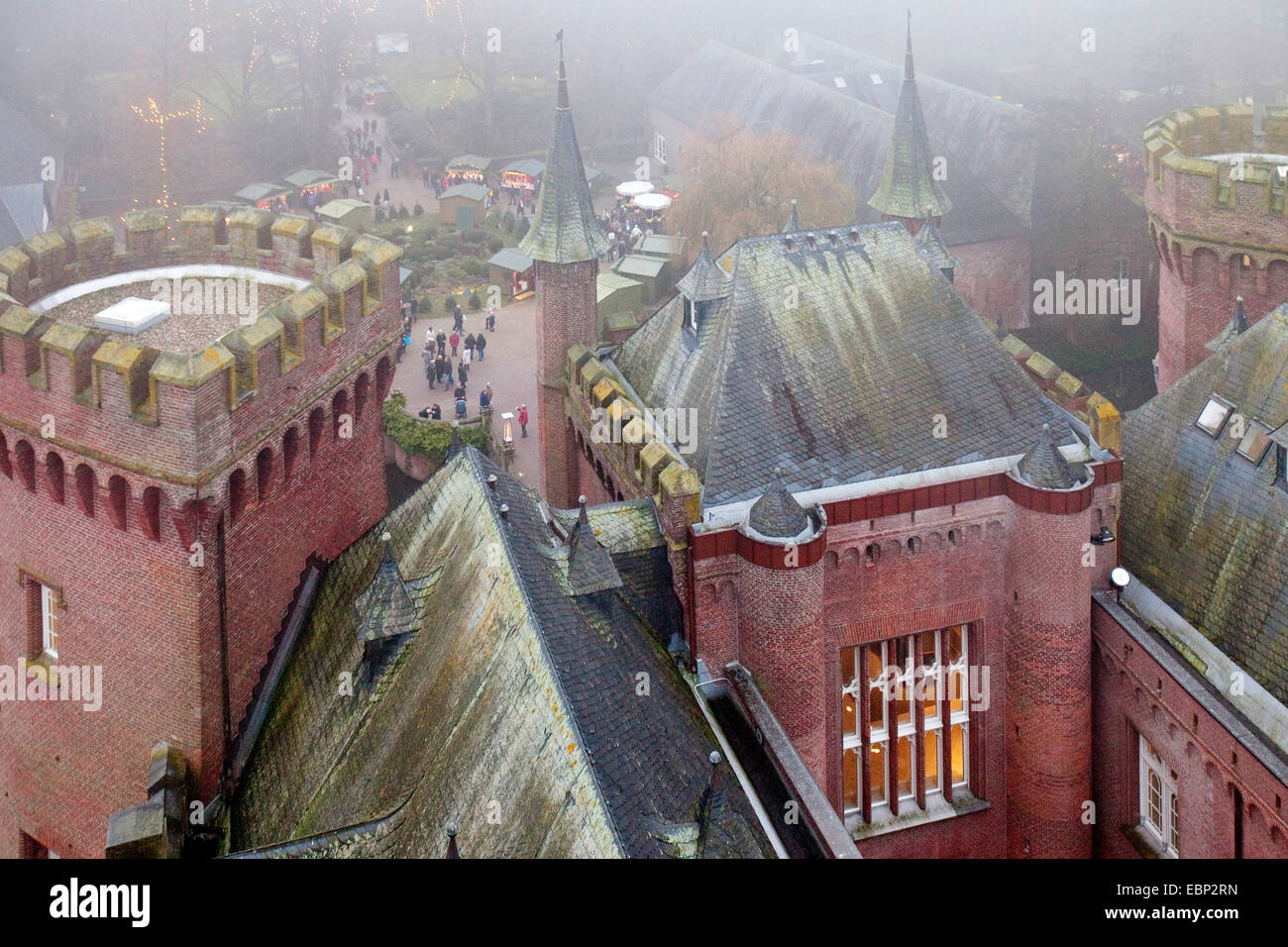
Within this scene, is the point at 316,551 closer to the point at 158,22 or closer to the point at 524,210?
the point at 524,210

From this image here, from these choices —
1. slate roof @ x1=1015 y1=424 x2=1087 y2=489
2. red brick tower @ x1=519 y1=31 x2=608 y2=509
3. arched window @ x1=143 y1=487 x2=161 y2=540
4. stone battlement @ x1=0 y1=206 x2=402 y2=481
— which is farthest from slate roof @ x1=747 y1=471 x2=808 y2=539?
arched window @ x1=143 y1=487 x2=161 y2=540

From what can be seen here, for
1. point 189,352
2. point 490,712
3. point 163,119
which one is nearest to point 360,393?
point 189,352

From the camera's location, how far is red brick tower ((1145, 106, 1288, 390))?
150ft

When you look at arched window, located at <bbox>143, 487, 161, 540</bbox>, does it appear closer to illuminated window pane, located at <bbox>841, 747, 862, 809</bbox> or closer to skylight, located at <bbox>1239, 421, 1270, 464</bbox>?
illuminated window pane, located at <bbox>841, 747, 862, 809</bbox>

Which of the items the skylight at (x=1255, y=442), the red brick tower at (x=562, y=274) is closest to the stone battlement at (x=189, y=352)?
the red brick tower at (x=562, y=274)

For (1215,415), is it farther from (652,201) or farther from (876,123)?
(652,201)

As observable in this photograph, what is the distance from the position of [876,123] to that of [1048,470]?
238ft

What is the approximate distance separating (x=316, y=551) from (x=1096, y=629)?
62.7 ft

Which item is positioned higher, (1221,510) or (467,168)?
(467,168)

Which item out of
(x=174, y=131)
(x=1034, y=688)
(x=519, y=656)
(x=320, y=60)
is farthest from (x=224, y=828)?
(x=320, y=60)

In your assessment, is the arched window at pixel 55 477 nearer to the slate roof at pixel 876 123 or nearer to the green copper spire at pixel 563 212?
the green copper spire at pixel 563 212

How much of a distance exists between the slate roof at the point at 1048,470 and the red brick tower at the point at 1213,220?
1407cm

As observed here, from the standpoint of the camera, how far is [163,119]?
427 feet

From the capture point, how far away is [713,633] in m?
34.6
